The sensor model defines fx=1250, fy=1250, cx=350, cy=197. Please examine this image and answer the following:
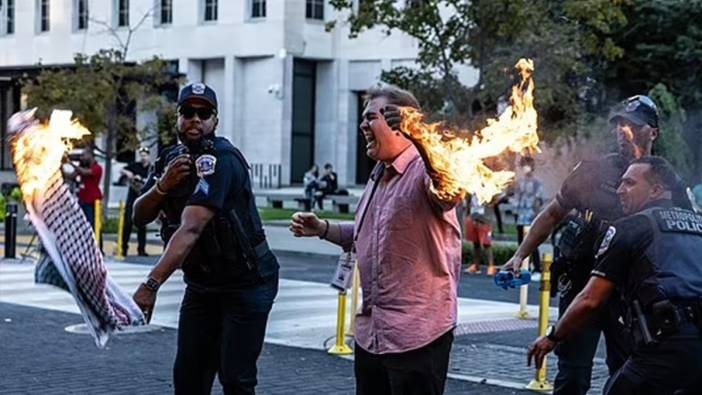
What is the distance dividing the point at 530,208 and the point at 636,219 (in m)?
13.9

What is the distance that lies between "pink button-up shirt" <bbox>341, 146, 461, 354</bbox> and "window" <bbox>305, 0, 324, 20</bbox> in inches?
1584

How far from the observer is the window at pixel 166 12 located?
149ft

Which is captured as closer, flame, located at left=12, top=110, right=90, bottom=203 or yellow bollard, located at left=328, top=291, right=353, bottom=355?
flame, located at left=12, top=110, right=90, bottom=203

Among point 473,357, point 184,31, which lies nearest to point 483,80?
point 473,357

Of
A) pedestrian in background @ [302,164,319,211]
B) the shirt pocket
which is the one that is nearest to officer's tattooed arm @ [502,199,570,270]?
the shirt pocket

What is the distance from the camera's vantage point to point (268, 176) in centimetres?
4594

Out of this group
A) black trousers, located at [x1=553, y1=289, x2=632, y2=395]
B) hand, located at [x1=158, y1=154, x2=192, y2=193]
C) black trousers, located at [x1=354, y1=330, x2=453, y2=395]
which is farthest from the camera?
black trousers, located at [x1=553, y1=289, x2=632, y2=395]

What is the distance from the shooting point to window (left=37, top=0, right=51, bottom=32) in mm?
44031

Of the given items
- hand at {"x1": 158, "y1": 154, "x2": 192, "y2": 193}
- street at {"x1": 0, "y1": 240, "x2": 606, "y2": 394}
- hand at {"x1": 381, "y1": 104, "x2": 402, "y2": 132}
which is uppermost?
hand at {"x1": 381, "y1": 104, "x2": 402, "y2": 132}

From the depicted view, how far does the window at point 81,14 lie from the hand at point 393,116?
122 feet

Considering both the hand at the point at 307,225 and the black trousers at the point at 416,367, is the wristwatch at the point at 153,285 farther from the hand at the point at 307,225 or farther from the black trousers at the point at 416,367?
the black trousers at the point at 416,367

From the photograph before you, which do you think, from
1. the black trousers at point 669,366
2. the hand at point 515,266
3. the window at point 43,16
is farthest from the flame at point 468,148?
the window at point 43,16

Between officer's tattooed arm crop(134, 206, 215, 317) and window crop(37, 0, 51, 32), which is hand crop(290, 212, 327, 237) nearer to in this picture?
officer's tattooed arm crop(134, 206, 215, 317)

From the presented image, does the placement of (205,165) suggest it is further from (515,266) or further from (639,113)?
(639,113)
